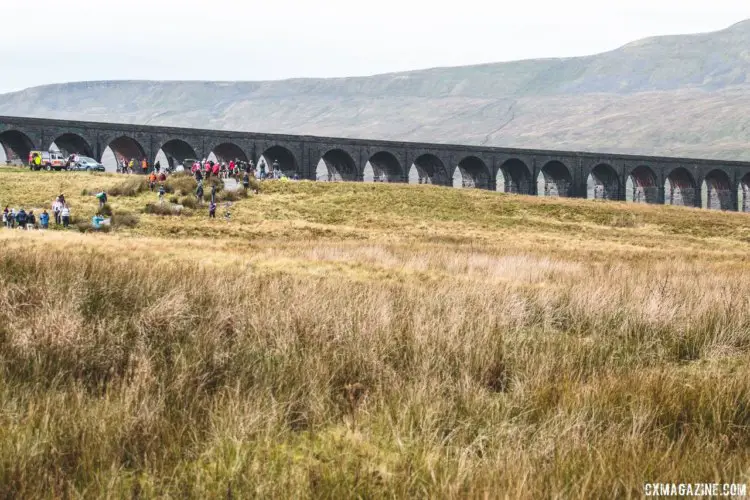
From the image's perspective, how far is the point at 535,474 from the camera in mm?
3709

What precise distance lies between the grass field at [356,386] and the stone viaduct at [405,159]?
53562 mm

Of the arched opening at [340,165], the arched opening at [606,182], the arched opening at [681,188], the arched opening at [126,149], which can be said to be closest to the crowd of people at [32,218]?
the arched opening at [126,149]

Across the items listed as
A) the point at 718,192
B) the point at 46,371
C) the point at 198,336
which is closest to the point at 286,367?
the point at 198,336

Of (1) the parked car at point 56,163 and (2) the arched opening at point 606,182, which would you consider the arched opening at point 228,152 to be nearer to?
(1) the parked car at point 56,163

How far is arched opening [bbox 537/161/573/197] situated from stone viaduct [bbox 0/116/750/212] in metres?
0.12

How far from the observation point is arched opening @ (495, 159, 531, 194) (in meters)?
83.9

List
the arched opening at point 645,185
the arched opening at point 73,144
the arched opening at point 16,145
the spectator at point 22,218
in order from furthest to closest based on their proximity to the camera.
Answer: the arched opening at point 645,185, the arched opening at point 73,144, the arched opening at point 16,145, the spectator at point 22,218

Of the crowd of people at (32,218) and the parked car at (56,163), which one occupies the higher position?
the parked car at (56,163)

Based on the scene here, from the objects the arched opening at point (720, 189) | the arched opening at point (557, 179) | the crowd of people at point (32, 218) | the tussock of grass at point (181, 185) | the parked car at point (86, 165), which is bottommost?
the arched opening at point (720, 189)

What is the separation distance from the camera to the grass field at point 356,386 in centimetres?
378

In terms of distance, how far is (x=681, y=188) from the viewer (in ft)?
309

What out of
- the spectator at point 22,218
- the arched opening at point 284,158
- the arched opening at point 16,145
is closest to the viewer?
the spectator at point 22,218

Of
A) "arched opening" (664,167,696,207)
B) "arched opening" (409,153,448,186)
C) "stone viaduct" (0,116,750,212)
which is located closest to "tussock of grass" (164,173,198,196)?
"stone viaduct" (0,116,750,212)

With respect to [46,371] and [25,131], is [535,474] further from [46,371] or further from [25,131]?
[25,131]
